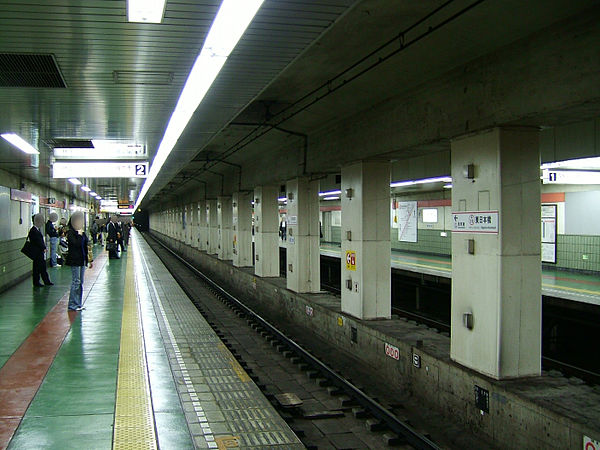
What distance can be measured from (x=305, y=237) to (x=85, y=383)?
6.45 meters

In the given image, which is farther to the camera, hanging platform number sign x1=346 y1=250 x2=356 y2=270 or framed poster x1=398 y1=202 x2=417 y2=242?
framed poster x1=398 y1=202 x2=417 y2=242

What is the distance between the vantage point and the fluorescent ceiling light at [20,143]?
8806mm

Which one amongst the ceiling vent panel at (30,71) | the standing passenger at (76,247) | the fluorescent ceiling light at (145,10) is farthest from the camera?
the standing passenger at (76,247)

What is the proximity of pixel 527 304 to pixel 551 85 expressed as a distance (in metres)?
2.16

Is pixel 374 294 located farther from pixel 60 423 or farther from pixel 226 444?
pixel 60 423

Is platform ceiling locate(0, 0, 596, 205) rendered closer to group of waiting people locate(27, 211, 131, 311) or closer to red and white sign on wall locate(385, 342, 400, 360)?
group of waiting people locate(27, 211, 131, 311)

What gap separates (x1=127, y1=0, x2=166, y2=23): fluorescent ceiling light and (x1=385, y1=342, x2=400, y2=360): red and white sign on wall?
16.1 feet

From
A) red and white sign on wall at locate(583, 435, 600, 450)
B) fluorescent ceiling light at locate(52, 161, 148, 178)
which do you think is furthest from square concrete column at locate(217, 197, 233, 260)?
red and white sign on wall at locate(583, 435, 600, 450)

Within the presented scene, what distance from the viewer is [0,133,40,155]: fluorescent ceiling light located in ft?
28.9

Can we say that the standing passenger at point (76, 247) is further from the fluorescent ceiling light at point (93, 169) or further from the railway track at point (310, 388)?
the railway track at point (310, 388)

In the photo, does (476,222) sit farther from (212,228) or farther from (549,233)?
(212,228)

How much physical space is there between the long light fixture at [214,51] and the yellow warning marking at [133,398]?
125 inches

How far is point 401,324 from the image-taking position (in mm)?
7934

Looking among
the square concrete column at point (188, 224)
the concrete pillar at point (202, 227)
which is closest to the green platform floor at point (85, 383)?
the concrete pillar at point (202, 227)
